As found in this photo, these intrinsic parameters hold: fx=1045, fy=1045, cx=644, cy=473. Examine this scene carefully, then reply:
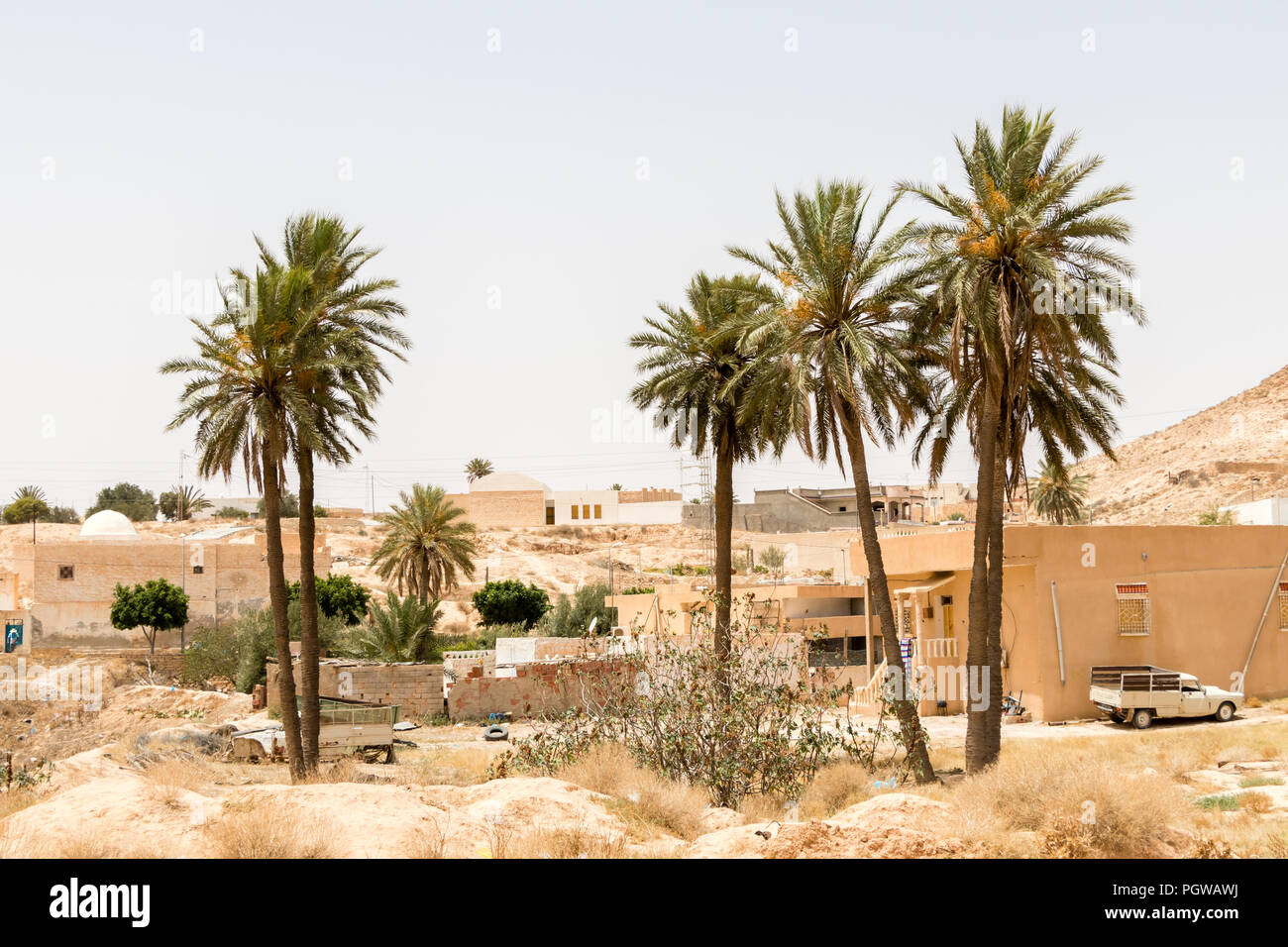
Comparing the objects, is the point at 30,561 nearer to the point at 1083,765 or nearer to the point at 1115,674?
the point at 1115,674

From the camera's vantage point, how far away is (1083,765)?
1125cm

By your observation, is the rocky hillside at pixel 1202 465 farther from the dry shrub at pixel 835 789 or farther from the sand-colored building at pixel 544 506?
the dry shrub at pixel 835 789

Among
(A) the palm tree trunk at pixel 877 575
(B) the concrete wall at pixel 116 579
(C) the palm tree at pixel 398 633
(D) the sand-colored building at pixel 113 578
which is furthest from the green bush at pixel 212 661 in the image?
(A) the palm tree trunk at pixel 877 575

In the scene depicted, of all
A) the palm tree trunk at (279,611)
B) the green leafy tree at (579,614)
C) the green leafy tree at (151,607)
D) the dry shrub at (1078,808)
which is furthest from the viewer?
the green leafy tree at (579,614)

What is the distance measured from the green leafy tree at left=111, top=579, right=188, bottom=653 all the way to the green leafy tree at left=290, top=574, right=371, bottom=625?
5717 mm

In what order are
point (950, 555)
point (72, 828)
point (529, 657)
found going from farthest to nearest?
point (529, 657)
point (950, 555)
point (72, 828)

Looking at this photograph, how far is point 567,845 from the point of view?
941 centimetres

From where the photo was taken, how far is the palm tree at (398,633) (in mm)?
42594

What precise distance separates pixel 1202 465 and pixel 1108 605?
69207 mm

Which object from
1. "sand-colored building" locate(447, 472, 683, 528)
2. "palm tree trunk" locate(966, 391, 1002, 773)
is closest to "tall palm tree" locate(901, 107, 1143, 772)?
"palm tree trunk" locate(966, 391, 1002, 773)

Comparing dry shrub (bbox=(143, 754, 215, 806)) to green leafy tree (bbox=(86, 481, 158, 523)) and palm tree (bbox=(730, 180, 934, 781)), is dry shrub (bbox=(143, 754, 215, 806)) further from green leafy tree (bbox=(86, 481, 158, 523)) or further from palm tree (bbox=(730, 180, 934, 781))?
green leafy tree (bbox=(86, 481, 158, 523))

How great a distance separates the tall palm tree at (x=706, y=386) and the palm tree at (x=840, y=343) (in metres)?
2.94
